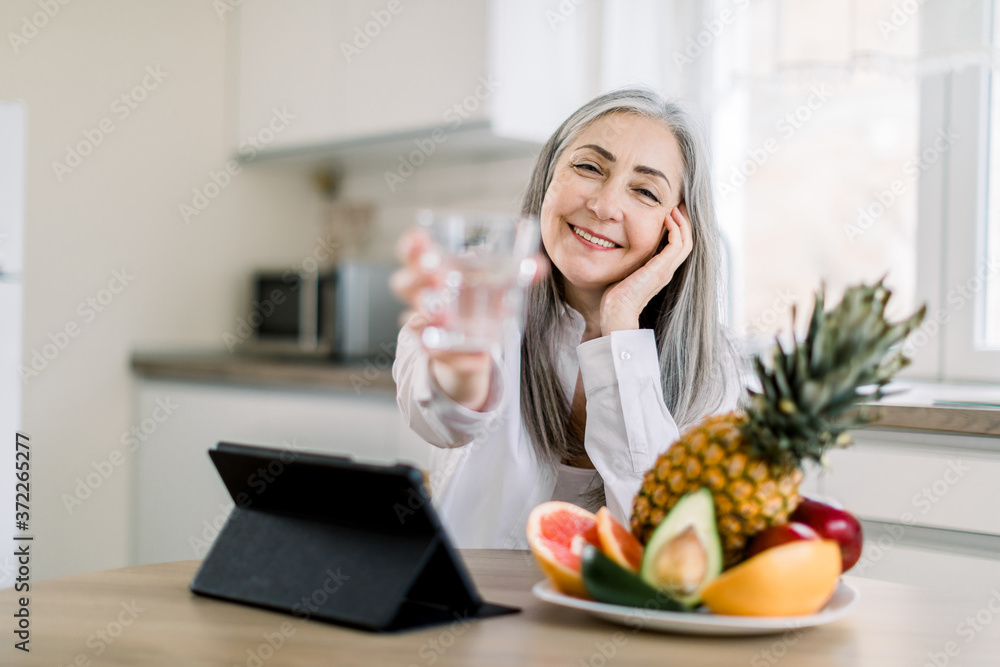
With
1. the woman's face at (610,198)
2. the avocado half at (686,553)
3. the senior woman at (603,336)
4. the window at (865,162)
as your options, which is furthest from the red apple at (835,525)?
the window at (865,162)

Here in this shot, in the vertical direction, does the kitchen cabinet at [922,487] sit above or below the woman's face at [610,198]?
below

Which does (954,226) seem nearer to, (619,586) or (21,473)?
(619,586)

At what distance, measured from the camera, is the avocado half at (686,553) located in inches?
30.9

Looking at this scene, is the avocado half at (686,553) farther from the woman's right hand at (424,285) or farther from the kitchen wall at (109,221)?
the kitchen wall at (109,221)

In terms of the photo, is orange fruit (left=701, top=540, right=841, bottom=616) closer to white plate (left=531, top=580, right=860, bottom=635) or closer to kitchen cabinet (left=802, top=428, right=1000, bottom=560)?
white plate (left=531, top=580, right=860, bottom=635)

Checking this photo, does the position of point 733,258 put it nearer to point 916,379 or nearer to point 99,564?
point 916,379

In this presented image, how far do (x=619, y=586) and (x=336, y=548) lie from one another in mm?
262

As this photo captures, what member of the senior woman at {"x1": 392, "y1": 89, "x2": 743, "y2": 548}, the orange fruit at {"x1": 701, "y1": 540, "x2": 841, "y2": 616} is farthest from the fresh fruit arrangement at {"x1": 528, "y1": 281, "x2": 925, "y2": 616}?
the senior woman at {"x1": 392, "y1": 89, "x2": 743, "y2": 548}

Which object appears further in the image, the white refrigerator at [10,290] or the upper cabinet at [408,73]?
the upper cabinet at [408,73]

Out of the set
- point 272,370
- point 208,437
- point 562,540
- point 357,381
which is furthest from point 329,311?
point 562,540

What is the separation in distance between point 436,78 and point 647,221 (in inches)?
61.3

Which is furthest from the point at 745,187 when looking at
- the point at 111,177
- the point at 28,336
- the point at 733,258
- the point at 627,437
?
the point at 28,336

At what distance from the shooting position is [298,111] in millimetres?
3391

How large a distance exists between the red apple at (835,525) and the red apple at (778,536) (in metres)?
0.04
